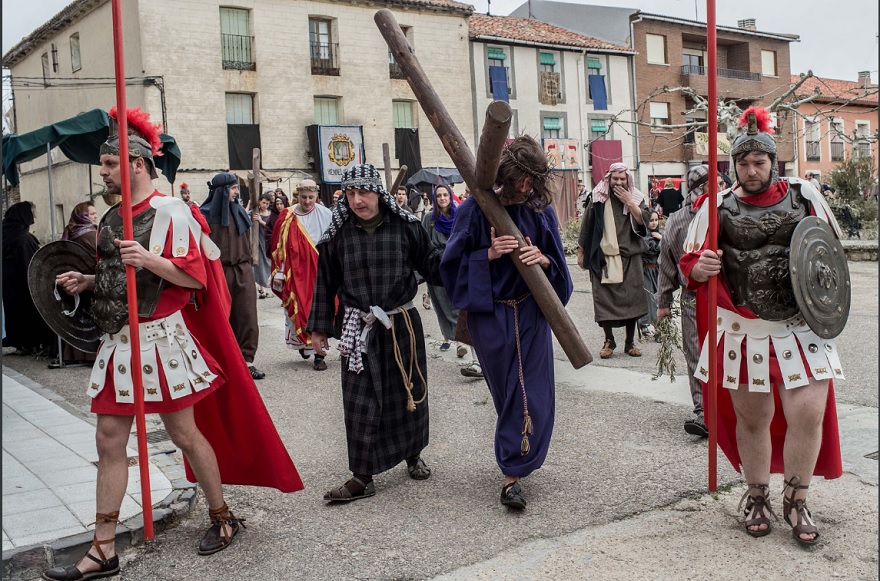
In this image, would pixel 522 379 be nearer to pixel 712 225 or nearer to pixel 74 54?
pixel 712 225

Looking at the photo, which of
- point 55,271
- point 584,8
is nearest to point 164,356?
point 55,271

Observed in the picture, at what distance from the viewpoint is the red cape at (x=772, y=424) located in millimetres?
4012

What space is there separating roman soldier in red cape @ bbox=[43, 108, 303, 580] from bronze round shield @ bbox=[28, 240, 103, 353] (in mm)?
126

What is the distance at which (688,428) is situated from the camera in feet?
18.5

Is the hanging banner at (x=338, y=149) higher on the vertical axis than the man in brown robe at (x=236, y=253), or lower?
higher

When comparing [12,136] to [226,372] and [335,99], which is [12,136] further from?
[335,99]

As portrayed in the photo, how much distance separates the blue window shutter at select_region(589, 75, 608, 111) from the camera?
118 feet

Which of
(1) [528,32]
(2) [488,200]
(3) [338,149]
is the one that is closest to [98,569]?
(2) [488,200]

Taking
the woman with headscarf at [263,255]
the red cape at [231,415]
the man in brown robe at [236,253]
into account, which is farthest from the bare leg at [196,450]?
the woman with headscarf at [263,255]

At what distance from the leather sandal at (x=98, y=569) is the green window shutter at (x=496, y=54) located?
103 ft

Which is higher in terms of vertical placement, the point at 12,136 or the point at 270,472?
the point at 12,136

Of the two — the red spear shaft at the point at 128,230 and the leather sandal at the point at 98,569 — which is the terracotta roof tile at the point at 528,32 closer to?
the red spear shaft at the point at 128,230

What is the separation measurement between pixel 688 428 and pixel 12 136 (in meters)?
8.95

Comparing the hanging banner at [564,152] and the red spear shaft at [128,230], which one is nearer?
the red spear shaft at [128,230]
